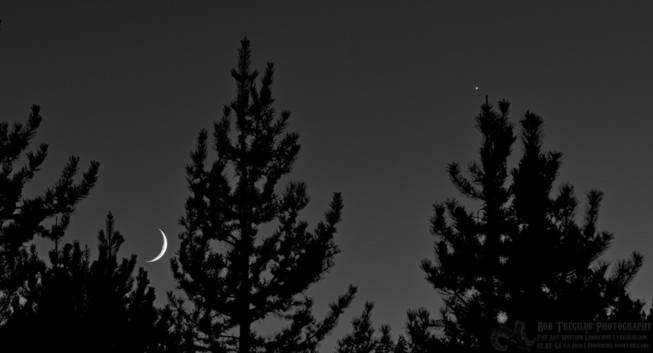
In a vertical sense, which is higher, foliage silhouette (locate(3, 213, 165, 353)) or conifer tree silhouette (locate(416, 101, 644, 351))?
conifer tree silhouette (locate(416, 101, 644, 351))

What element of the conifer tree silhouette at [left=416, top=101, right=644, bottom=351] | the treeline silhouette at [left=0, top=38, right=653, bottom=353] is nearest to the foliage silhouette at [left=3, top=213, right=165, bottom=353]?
the treeline silhouette at [left=0, top=38, right=653, bottom=353]

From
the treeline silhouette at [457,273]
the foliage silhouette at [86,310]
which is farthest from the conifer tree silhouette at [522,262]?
the foliage silhouette at [86,310]

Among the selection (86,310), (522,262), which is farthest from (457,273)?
(86,310)

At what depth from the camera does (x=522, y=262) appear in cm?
1136

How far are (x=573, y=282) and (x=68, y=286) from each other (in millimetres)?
8564

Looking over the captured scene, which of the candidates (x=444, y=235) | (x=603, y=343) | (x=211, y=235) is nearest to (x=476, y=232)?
(x=444, y=235)

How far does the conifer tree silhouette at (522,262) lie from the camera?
1126 centimetres

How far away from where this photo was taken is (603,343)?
1091 centimetres

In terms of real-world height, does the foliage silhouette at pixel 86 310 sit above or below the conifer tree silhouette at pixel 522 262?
below

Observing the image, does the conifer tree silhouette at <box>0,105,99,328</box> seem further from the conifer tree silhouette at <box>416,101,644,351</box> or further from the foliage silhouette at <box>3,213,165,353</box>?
the conifer tree silhouette at <box>416,101,644,351</box>

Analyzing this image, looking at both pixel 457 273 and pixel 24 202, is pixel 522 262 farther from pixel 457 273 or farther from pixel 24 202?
pixel 24 202

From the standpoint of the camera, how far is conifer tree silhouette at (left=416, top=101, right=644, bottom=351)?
443 inches

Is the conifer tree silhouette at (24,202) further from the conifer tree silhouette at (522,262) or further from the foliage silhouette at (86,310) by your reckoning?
the conifer tree silhouette at (522,262)

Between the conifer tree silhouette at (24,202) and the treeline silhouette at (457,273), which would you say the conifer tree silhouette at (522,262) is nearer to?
the treeline silhouette at (457,273)
